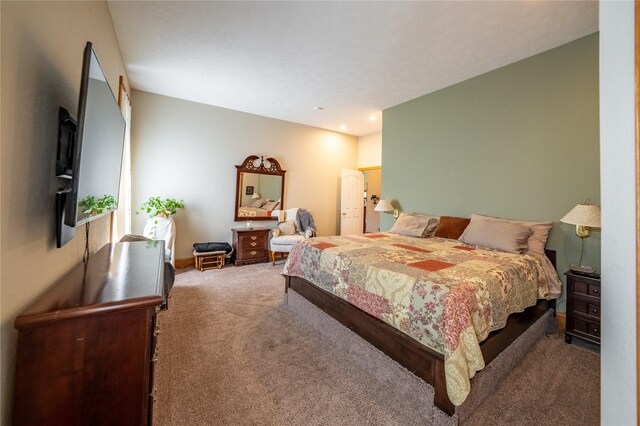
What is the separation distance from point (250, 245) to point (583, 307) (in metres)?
4.23

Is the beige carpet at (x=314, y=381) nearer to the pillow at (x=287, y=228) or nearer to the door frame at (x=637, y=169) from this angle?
the door frame at (x=637, y=169)

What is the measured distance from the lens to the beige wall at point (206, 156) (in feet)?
13.1

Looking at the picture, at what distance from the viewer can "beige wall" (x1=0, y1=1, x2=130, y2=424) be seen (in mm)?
811

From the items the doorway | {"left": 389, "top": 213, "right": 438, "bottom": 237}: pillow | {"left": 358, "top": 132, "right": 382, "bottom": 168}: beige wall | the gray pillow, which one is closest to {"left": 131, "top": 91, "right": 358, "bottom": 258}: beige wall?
the gray pillow

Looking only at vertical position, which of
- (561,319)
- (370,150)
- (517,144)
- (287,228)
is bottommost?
(561,319)

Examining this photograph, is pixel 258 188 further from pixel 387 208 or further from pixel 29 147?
pixel 29 147

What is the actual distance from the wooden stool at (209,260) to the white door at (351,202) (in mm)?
2773

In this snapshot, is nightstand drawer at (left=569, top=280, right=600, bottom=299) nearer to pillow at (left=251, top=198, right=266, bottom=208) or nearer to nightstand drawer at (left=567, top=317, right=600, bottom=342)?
nightstand drawer at (left=567, top=317, right=600, bottom=342)

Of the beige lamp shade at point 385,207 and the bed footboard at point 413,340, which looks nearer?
the bed footboard at point 413,340

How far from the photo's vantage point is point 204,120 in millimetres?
4418

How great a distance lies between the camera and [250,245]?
4535 millimetres

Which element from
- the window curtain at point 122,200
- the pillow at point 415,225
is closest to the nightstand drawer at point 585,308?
the pillow at point 415,225

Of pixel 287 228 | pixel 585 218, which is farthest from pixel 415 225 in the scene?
pixel 287 228

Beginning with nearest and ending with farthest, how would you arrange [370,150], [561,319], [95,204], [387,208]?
[95,204], [561,319], [387,208], [370,150]
